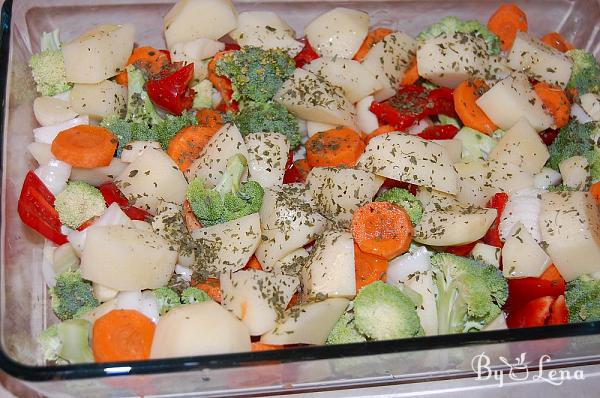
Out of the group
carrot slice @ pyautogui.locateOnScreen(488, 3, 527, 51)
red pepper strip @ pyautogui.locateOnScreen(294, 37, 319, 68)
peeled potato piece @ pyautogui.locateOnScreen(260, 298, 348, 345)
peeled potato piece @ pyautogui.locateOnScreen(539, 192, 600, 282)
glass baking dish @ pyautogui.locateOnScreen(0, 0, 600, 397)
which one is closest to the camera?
glass baking dish @ pyautogui.locateOnScreen(0, 0, 600, 397)

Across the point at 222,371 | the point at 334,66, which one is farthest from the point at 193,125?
the point at 222,371

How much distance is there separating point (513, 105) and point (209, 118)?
4.03 ft

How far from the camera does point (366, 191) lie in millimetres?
2621

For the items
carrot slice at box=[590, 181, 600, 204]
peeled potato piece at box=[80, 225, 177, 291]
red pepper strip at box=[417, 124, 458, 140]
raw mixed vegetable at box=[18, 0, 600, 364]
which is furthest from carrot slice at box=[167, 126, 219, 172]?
carrot slice at box=[590, 181, 600, 204]

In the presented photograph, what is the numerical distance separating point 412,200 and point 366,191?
185 mm

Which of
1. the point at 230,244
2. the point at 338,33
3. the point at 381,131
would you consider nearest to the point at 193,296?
the point at 230,244

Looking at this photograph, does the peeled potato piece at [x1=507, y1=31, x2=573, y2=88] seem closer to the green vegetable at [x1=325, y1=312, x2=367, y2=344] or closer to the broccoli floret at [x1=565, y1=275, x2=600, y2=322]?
the broccoli floret at [x1=565, y1=275, x2=600, y2=322]

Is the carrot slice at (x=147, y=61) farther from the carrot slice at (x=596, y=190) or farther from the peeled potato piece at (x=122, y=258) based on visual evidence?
the carrot slice at (x=596, y=190)

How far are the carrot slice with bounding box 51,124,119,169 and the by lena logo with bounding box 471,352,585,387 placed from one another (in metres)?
1.52

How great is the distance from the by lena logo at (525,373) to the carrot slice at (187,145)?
1297 millimetres

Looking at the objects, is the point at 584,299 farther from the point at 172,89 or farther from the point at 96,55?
the point at 96,55

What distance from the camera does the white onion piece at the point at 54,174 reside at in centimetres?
262

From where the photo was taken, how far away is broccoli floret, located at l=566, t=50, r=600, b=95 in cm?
310

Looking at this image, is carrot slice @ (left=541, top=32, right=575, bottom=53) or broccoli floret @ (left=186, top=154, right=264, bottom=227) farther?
carrot slice @ (left=541, top=32, right=575, bottom=53)
